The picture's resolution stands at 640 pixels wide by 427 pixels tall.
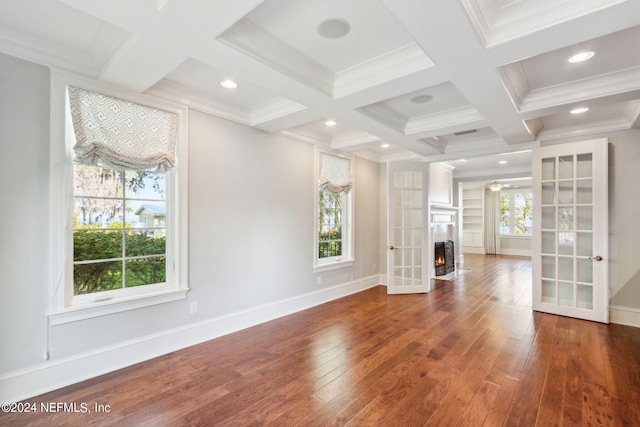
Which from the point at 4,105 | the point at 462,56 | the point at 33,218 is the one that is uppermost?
the point at 462,56

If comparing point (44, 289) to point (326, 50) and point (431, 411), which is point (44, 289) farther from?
point (431, 411)

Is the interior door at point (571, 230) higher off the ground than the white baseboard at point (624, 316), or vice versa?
the interior door at point (571, 230)

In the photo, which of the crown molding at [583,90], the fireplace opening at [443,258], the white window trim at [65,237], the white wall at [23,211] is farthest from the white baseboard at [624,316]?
the white wall at [23,211]

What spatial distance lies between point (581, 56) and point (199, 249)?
12.7ft

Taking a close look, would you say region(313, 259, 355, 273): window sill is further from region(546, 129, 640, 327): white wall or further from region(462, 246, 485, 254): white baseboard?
region(462, 246, 485, 254): white baseboard

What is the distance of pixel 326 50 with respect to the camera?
2.34 m

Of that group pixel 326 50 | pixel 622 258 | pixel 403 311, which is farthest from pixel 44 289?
pixel 622 258

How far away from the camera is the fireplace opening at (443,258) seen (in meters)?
6.71

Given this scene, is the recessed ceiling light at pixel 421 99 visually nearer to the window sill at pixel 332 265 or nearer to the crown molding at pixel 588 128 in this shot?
the crown molding at pixel 588 128

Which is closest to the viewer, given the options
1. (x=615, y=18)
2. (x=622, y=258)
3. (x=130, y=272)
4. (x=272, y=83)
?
(x=615, y=18)

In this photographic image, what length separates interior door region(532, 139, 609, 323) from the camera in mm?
3785

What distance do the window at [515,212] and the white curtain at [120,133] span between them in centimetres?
1148

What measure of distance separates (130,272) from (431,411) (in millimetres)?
2838

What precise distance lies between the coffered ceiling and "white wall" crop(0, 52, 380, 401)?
42 centimetres
